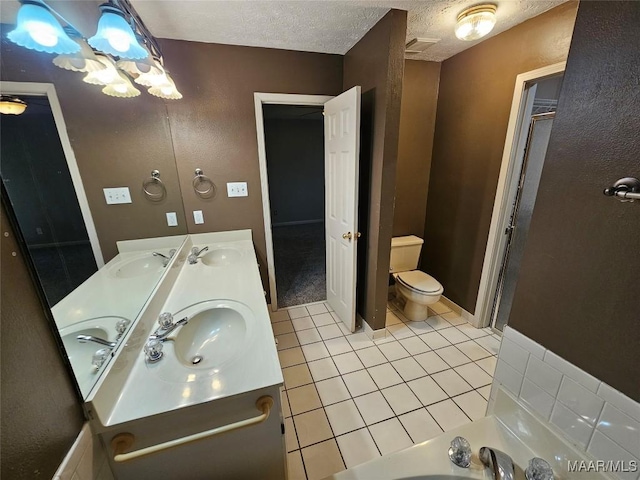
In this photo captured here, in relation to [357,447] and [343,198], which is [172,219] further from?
[357,447]

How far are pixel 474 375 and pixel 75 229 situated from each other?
2.40 m

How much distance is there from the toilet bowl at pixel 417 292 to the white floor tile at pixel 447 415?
819mm

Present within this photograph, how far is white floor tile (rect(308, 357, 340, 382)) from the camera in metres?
1.86

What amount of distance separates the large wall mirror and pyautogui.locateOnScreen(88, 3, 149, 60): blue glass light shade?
0.85 ft

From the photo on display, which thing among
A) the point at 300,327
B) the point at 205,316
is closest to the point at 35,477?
the point at 205,316

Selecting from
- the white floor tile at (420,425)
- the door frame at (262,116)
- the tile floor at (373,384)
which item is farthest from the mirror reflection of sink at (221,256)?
the white floor tile at (420,425)

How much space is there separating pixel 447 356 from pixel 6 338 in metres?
2.35

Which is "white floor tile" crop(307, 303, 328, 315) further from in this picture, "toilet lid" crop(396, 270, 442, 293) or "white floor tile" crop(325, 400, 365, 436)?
"white floor tile" crop(325, 400, 365, 436)

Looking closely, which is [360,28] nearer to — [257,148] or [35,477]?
[257,148]

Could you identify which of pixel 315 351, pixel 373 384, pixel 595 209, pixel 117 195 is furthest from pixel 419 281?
pixel 117 195

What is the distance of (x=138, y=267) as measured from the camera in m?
1.27

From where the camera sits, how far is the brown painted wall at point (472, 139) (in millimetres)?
1666

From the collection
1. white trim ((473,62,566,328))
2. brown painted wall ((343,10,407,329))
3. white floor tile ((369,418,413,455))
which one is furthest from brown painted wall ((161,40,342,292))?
white floor tile ((369,418,413,455))

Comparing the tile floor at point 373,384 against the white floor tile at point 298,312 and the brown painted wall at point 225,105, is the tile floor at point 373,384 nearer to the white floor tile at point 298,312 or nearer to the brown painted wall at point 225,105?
the white floor tile at point 298,312
